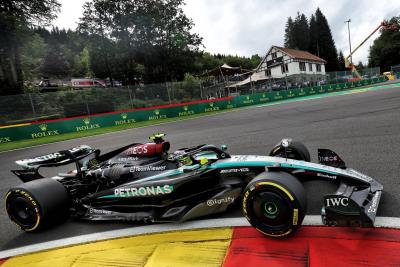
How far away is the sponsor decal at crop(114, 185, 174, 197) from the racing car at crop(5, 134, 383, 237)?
1cm

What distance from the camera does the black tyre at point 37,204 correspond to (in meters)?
3.82

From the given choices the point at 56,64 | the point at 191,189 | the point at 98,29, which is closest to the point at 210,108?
the point at 191,189

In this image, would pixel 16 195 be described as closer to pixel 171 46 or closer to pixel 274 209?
pixel 274 209

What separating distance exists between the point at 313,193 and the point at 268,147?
9.84 ft

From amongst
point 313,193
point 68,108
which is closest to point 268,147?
point 313,193

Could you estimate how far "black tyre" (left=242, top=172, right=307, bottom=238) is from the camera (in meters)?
2.79

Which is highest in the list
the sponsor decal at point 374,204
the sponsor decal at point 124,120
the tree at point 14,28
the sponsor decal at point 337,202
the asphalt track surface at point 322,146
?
the tree at point 14,28

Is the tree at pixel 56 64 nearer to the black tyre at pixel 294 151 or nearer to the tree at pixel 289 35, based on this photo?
the tree at pixel 289 35

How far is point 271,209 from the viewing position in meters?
2.93

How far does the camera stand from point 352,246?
8.71ft

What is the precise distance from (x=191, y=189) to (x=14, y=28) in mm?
30616

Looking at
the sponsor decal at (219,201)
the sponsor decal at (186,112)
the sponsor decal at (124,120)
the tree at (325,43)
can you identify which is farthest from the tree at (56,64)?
the sponsor decal at (219,201)

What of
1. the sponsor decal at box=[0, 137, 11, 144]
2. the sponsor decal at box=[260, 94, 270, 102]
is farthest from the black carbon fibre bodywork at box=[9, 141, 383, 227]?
the sponsor decal at box=[260, 94, 270, 102]

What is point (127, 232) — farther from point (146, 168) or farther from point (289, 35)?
point (289, 35)
